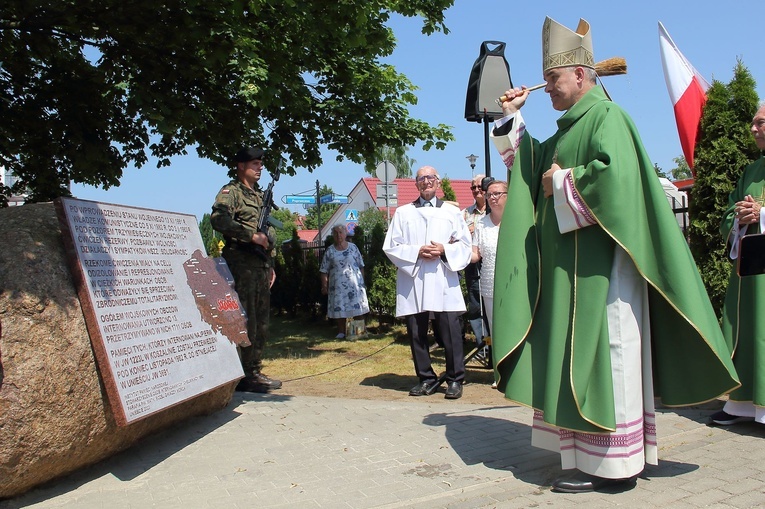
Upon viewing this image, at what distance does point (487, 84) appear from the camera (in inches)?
283

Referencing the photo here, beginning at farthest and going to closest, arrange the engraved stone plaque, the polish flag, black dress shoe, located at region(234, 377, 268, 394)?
1. the polish flag
2. black dress shoe, located at region(234, 377, 268, 394)
3. the engraved stone plaque

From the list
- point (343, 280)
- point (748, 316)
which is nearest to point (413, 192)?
point (343, 280)

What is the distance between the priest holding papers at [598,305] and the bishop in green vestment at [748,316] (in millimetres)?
1426

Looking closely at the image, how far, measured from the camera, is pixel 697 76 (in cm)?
693

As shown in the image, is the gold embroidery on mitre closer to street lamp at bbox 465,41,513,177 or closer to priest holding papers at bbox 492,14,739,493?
priest holding papers at bbox 492,14,739,493

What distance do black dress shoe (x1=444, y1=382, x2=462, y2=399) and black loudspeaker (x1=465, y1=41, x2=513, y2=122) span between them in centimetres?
287

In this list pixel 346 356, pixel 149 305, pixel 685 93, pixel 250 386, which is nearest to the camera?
pixel 149 305

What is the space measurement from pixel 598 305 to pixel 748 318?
2040mm

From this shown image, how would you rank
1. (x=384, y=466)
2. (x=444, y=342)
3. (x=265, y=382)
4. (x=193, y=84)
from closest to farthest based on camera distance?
(x=384, y=466)
(x=444, y=342)
(x=265, y=382)
(x=193, y=84)

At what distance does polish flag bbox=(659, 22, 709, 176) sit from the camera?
669cm

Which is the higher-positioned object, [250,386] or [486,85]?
[486,85]

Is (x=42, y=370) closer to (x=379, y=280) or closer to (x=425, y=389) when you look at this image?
(x=425, y=389)

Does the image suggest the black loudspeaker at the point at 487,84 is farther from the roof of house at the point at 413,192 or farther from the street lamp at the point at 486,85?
the roof of house at the point at 413,192

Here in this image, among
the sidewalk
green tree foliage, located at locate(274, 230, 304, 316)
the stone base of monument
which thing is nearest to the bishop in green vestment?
the sidewalk
